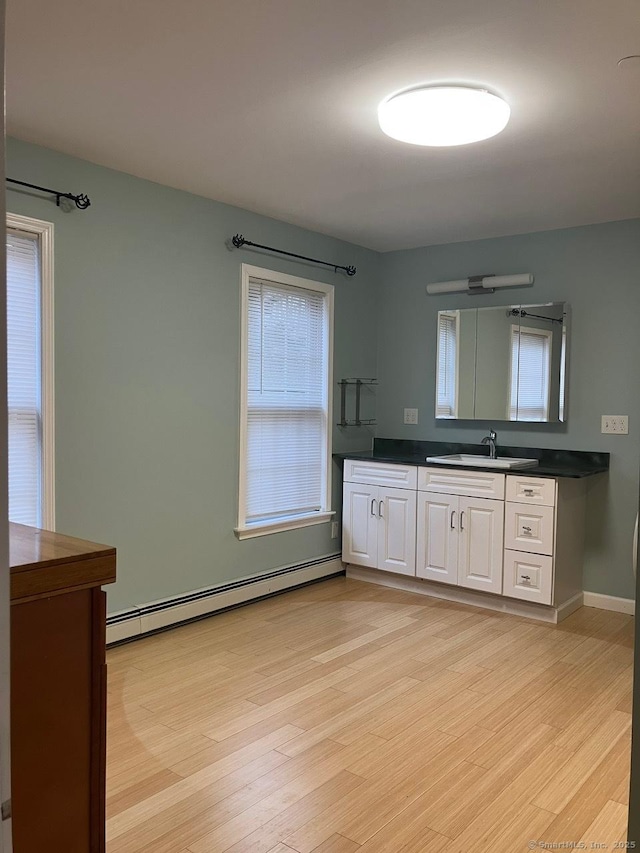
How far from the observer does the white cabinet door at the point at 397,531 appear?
4547mm

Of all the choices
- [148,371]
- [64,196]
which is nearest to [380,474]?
[148,371]

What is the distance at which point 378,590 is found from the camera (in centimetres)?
465

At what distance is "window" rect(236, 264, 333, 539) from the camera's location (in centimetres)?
426

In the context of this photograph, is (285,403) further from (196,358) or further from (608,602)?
(608,602)

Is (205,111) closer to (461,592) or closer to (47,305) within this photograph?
(47,305)

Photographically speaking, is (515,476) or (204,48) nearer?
(204,48)

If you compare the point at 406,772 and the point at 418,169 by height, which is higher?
the point at 418,169

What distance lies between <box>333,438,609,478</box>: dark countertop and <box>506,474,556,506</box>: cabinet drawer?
0.12 ft

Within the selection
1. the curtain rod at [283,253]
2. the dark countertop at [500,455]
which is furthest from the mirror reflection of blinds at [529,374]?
the curtain rod at [283,253]

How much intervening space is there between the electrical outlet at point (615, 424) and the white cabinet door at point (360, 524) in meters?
1.51

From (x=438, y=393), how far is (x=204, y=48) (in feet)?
10.3

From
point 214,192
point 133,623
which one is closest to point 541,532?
point 133,623

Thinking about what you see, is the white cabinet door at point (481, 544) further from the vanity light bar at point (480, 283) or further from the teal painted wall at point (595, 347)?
the vanity light bar at point (480, 283)

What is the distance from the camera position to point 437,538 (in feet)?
14.5
